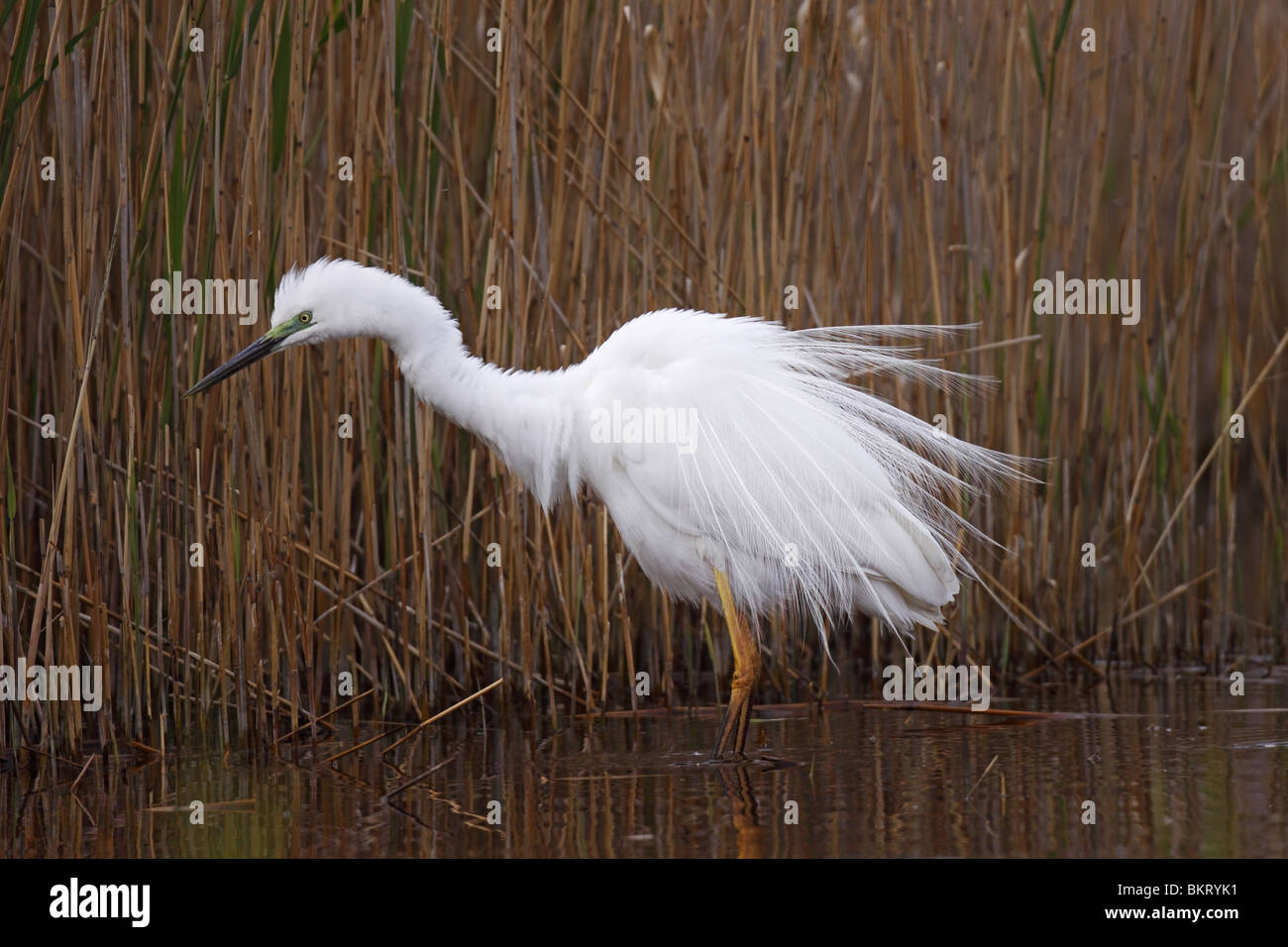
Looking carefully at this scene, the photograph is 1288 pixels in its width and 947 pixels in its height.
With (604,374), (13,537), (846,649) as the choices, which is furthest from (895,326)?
A: (13,537)

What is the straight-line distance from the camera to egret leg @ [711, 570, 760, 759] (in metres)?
3.62

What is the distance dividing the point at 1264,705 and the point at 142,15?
3366 millimetres

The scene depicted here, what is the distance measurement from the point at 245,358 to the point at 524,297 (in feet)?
2.77

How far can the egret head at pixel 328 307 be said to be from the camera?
3.47 metres

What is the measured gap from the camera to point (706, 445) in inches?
142

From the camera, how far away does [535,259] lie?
4211 mm

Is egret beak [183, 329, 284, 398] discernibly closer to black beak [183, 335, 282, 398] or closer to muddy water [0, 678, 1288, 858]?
black beak [183, 335, 282, 398]

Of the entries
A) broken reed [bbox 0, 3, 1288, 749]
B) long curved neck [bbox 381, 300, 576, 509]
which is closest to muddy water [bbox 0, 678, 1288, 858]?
broken reed [bbox 0, 3, 1288, 749]

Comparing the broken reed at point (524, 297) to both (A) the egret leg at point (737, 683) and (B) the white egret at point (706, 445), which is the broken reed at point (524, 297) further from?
(A) the egret leg at point (737, 683)

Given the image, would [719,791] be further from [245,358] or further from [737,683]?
[245,358]

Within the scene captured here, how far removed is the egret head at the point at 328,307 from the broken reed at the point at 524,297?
0.21m

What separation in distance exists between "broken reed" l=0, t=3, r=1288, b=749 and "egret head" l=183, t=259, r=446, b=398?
8.2 inches
